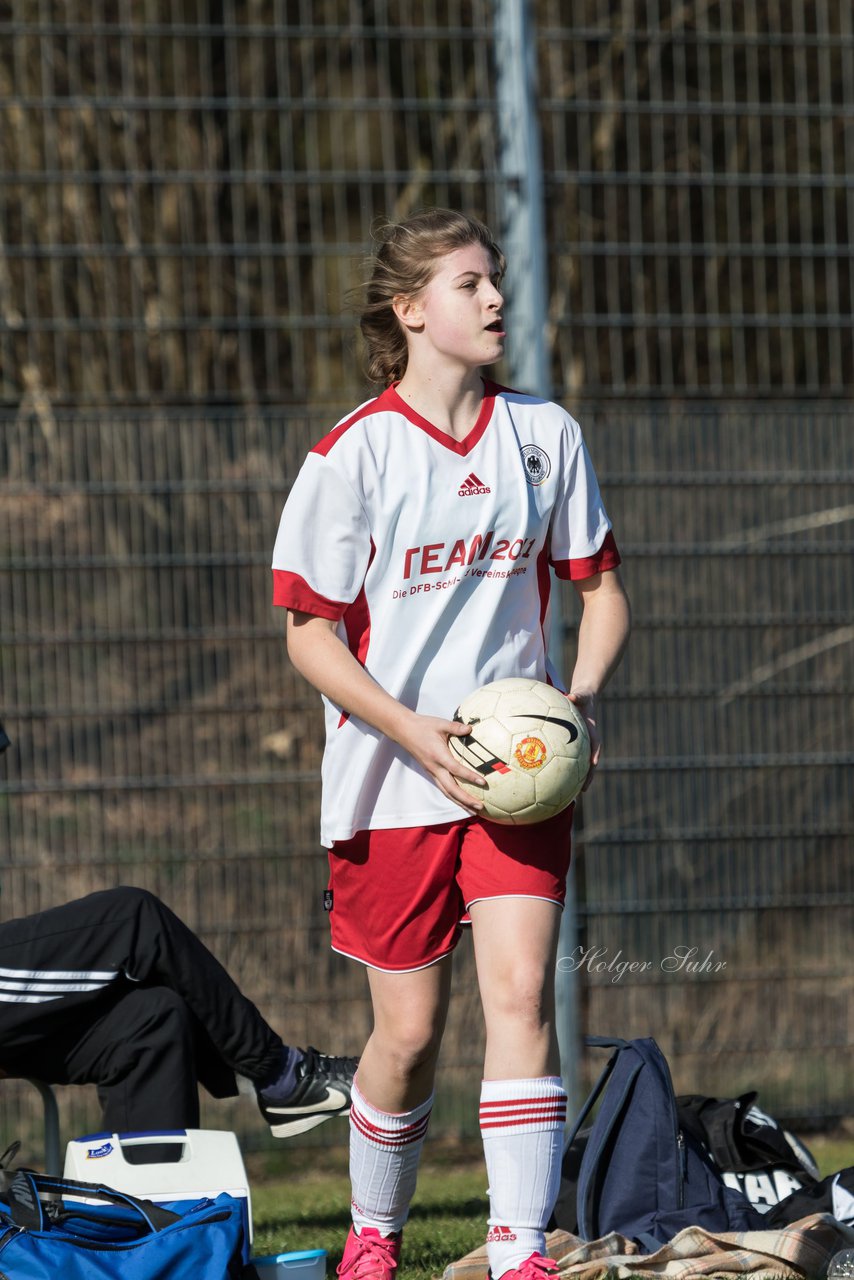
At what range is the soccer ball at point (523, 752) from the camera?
10.6 feet

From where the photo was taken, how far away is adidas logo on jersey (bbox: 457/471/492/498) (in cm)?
353

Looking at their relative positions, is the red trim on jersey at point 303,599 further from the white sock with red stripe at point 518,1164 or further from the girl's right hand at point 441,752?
the white sock with red stripe at point 518,1164

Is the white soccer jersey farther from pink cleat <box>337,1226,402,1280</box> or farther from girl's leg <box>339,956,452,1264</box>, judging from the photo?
pink cleat <box>337,1226,402,1280</box>

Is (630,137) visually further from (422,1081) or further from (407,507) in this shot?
(422,1081)

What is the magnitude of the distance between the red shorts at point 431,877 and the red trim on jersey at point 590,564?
56 cm

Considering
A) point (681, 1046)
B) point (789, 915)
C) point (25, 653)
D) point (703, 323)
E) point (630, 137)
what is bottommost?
point (681, 1046)

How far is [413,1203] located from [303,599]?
2704 millimetres

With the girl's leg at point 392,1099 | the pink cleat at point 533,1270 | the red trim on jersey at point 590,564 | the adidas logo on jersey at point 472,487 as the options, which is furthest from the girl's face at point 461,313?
the pink cleat at point 533,1270

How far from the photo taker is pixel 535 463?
3625 millimetres

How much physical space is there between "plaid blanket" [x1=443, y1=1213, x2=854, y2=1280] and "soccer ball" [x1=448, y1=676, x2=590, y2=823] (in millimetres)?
1155

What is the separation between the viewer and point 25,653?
637cm

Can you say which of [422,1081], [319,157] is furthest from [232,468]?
[422,1081]

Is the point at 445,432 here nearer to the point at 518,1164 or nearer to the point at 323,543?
the point at 323,543

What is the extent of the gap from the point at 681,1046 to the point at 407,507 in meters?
3.92
